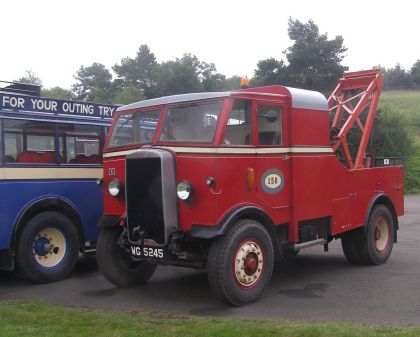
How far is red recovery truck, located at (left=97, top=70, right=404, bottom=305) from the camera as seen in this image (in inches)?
264

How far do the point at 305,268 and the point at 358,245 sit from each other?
38.4 inches

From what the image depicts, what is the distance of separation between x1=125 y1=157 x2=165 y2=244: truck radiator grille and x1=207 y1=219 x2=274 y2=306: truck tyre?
2.58 ft

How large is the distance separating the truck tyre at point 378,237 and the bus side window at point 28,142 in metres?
5.32

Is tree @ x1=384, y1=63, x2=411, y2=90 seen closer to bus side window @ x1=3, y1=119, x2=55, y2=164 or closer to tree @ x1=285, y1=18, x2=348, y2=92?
tree @ x1=285, y1=18, x2=348, y2=92

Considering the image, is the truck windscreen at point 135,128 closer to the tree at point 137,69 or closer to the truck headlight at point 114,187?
the truck headlight at point 114,187

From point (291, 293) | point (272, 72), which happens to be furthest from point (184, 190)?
point (272, 72)

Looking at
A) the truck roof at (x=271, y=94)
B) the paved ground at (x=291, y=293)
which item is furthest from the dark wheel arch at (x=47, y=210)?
the truck roof at (x=271, y=94)

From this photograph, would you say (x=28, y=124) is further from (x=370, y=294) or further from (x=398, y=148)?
(x=398, y=148)

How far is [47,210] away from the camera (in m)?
8.77

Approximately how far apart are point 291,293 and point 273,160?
1857 mm

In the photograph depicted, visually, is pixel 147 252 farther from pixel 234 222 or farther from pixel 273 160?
pixel 273 160

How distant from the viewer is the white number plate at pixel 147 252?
22.8 feet

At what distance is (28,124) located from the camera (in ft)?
28.3

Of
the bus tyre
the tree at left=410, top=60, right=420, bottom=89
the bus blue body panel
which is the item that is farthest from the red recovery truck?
the tree at left=410, top=60, right=420, bottom=89
